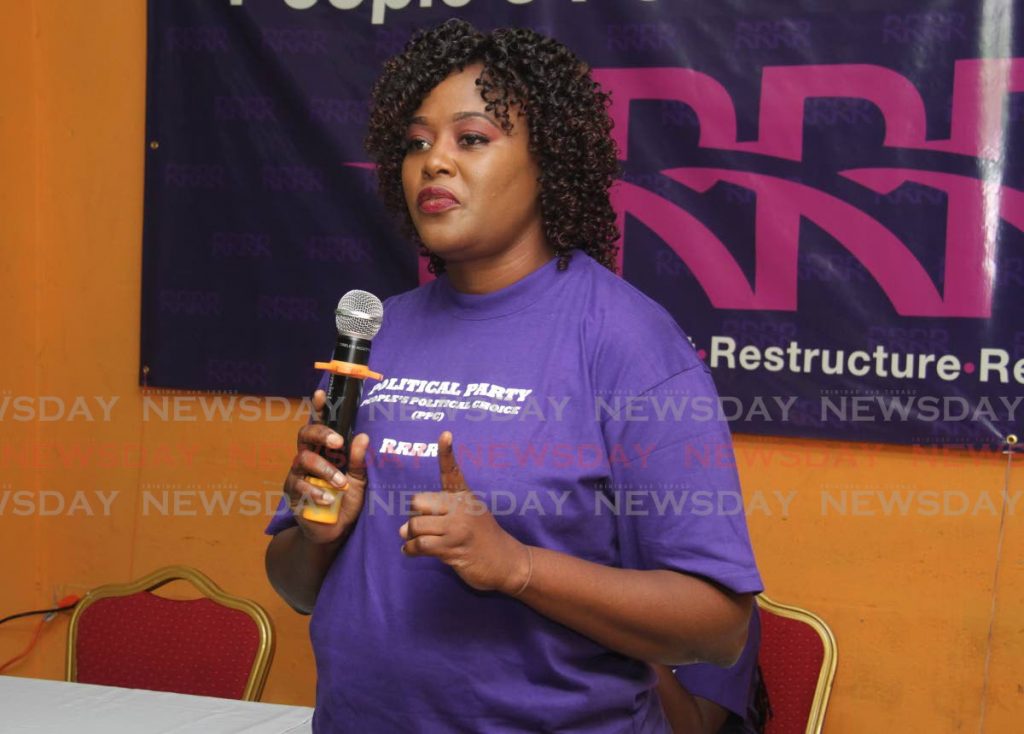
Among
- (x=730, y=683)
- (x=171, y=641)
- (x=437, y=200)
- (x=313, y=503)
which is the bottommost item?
(x=171, y=641)

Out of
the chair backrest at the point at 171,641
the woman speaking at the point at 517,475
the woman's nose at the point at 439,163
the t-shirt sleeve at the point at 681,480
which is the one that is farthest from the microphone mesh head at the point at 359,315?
the chair backrest at the point at 171,641

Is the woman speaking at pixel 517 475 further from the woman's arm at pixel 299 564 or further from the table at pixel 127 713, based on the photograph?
A: the table at pixel 127 713

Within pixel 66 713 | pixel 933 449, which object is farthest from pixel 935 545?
pixel 66 713

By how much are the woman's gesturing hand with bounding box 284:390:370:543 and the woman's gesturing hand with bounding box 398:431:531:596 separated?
0.12 meters

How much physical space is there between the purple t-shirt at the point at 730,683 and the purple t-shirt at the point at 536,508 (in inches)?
24.9

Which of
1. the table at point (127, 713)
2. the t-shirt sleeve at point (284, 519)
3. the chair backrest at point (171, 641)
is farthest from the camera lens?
the chair backrest at point (171, 641)

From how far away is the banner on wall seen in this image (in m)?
2.32

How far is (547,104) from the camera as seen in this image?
1193 millimetres

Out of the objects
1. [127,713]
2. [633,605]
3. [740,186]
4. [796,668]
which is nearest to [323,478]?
[633,605]

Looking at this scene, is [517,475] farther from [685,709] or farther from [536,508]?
[685,709]

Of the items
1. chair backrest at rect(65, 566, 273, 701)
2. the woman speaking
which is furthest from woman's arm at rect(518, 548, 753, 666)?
chair backrest at rect(65, 566, 273, 701)

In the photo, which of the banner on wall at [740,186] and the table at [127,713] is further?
the banner on wall at [740,186]

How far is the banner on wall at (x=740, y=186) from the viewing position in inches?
91.4

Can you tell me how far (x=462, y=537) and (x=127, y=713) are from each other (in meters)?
1.13
